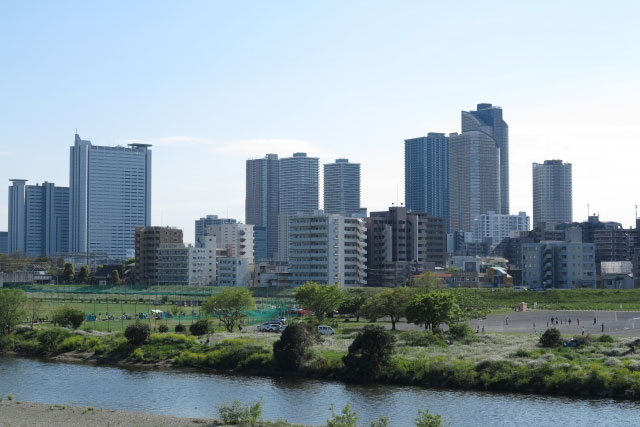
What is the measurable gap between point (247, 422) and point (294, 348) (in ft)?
50.5

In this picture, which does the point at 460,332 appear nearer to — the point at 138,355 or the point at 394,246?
the point at 138,355

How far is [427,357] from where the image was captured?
1987 inches

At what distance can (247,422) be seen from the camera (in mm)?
36000

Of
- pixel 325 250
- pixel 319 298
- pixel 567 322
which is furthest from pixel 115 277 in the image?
pixel 567 322

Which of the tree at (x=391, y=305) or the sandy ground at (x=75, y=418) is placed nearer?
the sandy ground at (x=75, y=418)

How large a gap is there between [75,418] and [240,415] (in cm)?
836

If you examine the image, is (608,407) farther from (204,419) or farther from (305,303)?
(305,303)

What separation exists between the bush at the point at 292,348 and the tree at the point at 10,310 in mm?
26345

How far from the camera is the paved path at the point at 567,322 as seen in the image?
69.4 metres

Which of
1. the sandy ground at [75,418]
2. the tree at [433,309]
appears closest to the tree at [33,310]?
the sandy ground at [75,418]

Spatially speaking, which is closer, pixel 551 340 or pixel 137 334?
pixel 551 340

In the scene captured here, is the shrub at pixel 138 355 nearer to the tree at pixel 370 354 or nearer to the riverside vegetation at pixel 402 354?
the riverside vegetation at pixel 402 354

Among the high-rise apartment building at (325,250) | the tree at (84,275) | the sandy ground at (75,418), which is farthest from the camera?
the tree at (84,275)

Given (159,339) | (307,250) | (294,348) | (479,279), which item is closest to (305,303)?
(159,339)
